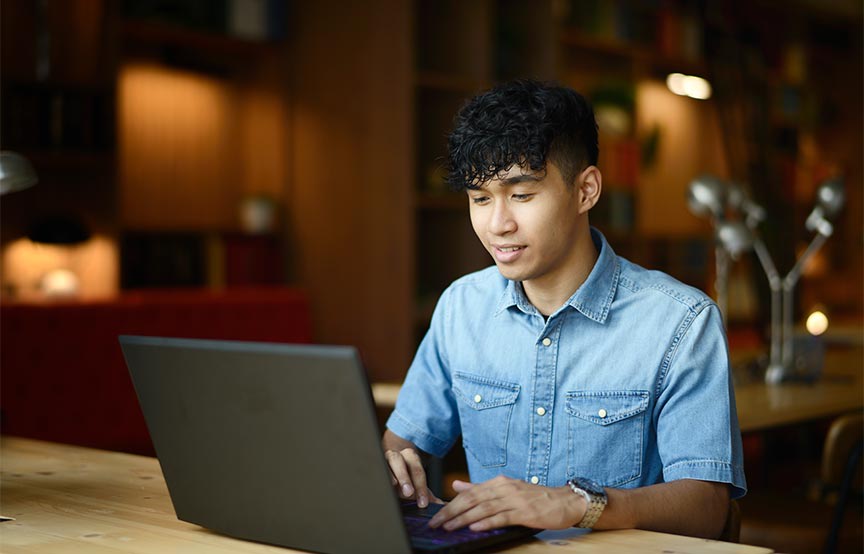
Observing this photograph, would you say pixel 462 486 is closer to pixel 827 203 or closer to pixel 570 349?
pixel 570 349

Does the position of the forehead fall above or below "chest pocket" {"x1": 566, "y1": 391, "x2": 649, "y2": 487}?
above

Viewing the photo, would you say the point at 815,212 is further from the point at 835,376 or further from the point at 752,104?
the point at 752,104

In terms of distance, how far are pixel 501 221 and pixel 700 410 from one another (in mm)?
395

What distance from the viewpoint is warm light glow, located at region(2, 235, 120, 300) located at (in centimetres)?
502

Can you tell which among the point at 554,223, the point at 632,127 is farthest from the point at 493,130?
the point at 632,127

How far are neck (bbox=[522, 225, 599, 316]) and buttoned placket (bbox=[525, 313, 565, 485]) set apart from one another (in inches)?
1.7

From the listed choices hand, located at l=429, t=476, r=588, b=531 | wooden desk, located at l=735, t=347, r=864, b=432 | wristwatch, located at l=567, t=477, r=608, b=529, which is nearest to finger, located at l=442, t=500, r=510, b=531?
hand, located at l=429, t=476, r=588, b=531

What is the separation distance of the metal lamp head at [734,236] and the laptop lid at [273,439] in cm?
256

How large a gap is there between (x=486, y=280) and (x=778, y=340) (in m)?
2.03

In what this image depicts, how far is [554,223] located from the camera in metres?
1.67

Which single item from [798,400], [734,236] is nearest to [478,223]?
[798,400]

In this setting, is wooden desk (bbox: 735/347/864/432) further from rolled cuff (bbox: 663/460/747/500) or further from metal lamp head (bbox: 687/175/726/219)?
rolled cuff (bbox: 663/460/747/500)

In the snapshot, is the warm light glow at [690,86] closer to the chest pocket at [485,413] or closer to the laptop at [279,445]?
the chest pocket at [485,413]

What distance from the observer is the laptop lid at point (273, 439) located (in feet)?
3.79
